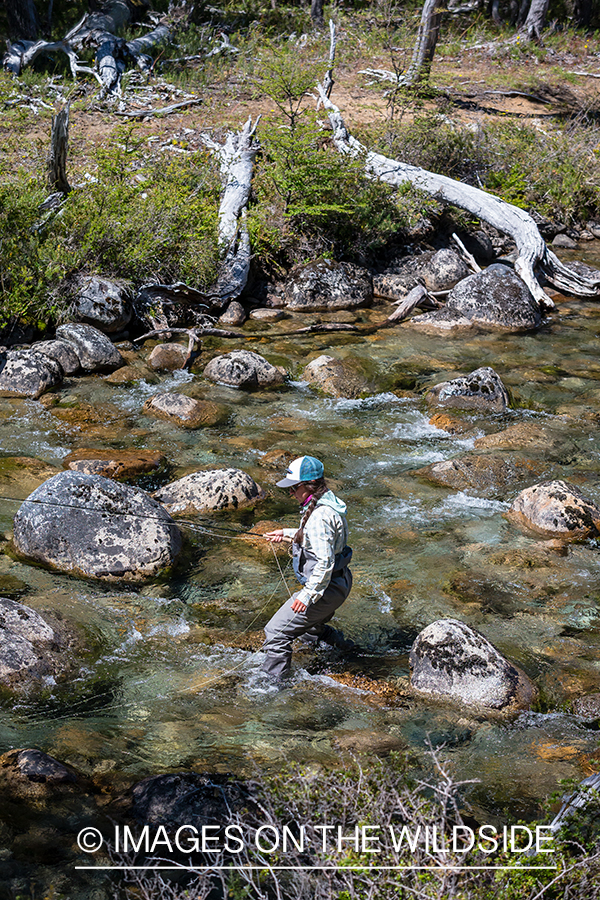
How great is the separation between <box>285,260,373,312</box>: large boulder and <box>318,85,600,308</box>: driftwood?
2.50 metres

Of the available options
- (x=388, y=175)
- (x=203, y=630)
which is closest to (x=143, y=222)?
(x=388, y=175)

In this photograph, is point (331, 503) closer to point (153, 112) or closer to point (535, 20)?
point (153, 112)

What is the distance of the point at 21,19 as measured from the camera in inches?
816

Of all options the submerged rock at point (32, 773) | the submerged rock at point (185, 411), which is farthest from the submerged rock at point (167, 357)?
the submerged rock at point (32, 773)

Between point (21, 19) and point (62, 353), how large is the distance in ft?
50.8

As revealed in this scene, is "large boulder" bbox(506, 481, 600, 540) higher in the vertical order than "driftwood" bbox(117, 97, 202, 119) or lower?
lower

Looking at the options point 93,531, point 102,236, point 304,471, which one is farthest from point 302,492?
point 102,236

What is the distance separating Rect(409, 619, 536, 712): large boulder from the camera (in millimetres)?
4922

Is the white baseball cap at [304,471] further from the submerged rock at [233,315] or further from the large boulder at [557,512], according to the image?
the submerged rock at [233,315]

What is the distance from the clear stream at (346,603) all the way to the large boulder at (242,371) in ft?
0.67

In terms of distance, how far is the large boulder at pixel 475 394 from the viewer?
9.77 meters

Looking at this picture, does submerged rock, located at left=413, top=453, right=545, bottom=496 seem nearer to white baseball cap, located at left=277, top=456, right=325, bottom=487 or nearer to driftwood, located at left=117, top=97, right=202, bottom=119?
white baseball cap, located at left=277, top=456, right=325, bottom=487

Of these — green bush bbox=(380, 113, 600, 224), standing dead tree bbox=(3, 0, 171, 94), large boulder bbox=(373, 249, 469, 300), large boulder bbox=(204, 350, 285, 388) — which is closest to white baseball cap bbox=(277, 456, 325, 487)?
large boulder bbox=(204, 350, 285, 388)

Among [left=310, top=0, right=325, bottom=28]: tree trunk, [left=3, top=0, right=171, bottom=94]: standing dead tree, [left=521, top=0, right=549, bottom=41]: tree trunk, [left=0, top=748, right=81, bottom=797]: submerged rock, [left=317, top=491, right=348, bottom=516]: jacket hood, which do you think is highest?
[left=521, top=0, right=549, bottom=41]: tree trunk
